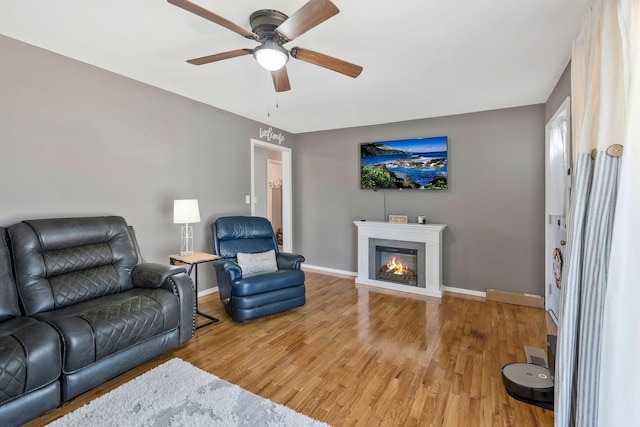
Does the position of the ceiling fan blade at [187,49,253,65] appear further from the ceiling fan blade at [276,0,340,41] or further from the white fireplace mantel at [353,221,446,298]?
the white fireplace mantel at [353,221,446,298]

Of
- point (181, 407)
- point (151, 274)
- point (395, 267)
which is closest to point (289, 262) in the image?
point (151, 274)

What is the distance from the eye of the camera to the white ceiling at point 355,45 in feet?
6.31

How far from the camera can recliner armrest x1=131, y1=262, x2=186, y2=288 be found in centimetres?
253

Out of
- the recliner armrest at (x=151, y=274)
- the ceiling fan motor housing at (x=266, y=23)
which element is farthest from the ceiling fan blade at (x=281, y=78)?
the recliner armrest at (x=151, y=274)

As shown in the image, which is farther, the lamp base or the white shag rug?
the lamp base

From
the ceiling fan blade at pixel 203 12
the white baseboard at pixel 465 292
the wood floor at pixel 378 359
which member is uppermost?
the ceiling fan blade at pixel 203 12

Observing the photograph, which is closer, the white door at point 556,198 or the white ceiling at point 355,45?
the white ceiling at point 355,45

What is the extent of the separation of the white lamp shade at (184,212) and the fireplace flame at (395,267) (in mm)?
2779

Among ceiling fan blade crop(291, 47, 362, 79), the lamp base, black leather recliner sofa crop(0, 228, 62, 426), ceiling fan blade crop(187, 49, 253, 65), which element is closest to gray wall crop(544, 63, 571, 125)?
ceiling fan blade crop(291, 47, 362, 79)

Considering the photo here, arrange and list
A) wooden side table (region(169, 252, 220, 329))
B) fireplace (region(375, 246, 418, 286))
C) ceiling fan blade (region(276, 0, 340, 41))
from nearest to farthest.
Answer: ceiling fan blade (region(276, 0, 340, 41)) → wooden side table (region(169, 252, 220, 329)) → fireplace (region(375, 246, 418, 286))

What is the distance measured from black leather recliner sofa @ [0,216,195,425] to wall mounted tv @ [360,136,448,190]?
3143 mm

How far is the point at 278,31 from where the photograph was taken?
1.83 meters

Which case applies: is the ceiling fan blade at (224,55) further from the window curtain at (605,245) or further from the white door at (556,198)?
the white door at (556,198)

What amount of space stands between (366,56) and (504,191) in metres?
2.61
